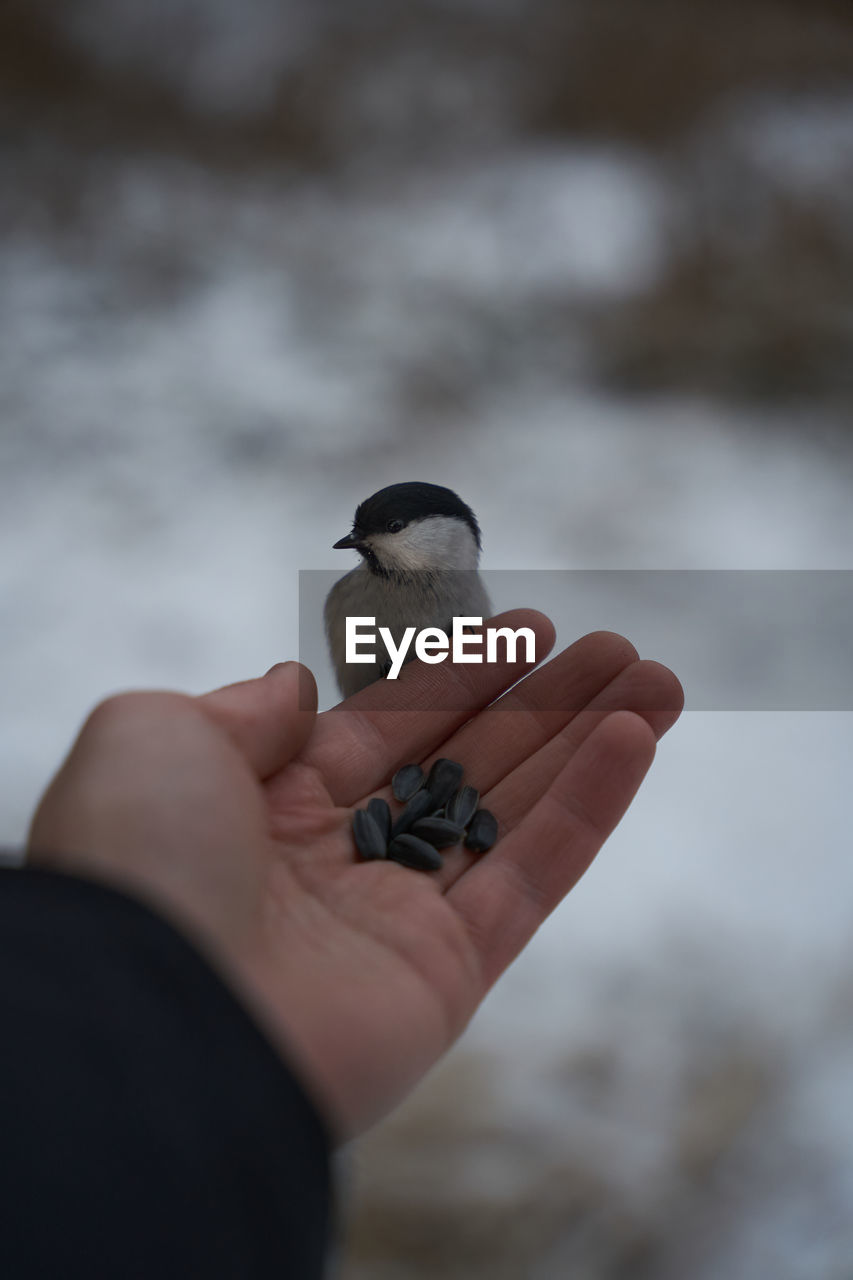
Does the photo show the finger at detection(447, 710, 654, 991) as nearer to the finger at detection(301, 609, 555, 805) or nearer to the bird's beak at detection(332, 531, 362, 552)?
the finger at detection(301, 609, 555, 805)

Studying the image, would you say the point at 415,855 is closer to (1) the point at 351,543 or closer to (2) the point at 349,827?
(2) the point at 349,827

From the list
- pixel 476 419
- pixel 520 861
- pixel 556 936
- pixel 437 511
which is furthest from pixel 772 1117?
pixel 476 419

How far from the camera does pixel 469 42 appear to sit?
2232 millimetres

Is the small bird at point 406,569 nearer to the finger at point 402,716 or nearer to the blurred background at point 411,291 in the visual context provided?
the finger at point 402,716

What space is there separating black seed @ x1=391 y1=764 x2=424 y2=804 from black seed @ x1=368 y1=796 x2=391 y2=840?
4 centimetres

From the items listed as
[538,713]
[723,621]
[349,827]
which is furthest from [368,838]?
[723,621]

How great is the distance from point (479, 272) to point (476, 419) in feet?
1.38

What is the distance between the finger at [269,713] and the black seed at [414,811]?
0.14 m

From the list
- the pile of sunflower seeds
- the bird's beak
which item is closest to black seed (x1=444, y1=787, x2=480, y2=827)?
the pile of sunflower seeds

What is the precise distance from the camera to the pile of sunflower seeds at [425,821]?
936 millimetres

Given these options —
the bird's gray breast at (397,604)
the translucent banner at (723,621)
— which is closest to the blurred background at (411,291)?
the translucent banner at (723,621)

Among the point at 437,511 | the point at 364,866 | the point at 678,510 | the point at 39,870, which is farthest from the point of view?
the point at 678,510

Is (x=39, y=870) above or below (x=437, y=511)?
below

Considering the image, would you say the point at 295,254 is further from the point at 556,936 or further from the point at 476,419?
the point at 556,936
